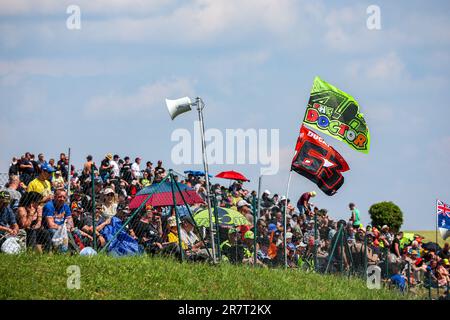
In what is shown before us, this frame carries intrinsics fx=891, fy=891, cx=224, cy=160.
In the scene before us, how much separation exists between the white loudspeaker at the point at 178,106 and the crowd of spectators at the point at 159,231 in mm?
1550

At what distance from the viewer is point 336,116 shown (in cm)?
2100

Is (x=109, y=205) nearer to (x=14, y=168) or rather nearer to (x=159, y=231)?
(x=159, y=231)

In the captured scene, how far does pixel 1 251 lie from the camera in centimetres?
1603

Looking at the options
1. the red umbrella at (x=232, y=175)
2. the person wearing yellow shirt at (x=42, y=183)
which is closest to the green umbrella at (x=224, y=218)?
the person wearing yellow shirt at (x=42, y=183)

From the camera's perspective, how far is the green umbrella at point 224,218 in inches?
750

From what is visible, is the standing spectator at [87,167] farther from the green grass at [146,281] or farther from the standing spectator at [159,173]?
the green grass at [146,281]

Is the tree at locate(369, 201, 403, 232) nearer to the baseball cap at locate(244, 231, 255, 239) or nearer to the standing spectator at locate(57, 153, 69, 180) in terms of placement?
the standing spectator at locate(57, 153, 69, 180)

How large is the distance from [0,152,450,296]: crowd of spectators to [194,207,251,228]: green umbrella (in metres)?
0.22

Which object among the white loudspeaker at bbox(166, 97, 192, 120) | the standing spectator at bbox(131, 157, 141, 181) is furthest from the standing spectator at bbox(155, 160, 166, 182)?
the white loudspeaker at bbox(166, 97, 192, 120)

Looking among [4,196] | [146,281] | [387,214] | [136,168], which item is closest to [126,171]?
[136,168]
